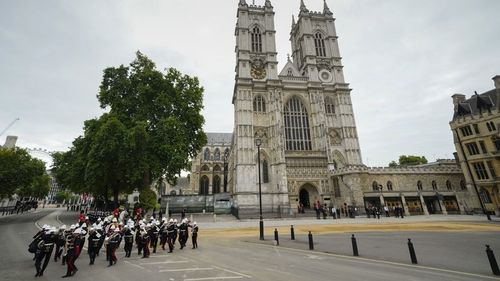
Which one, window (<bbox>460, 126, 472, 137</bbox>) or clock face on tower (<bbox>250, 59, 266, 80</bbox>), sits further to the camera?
clock face on tower (<bbox>250, 59, 266, 80</bbox>)

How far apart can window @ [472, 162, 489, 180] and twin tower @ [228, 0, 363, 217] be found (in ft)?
43.8

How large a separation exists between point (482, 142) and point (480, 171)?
11.6 ft

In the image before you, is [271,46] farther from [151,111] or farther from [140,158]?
[140,158]

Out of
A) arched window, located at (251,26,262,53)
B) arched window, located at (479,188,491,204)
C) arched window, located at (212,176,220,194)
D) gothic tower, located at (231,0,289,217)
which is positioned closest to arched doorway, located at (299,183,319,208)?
gothic tower, located at (231,0,289,217)

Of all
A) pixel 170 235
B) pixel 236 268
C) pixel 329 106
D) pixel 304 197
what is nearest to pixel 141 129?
pixel 170 235

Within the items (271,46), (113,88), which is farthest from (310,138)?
(113,88)

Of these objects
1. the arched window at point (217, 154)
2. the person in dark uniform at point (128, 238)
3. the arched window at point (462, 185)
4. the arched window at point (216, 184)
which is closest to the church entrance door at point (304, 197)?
the arched window at point (462, 185)

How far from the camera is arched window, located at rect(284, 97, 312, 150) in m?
37.8

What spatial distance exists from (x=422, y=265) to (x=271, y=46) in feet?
130

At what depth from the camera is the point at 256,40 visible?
1678 inches

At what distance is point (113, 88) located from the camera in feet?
80.5

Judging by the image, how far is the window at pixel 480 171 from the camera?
92.7 ft

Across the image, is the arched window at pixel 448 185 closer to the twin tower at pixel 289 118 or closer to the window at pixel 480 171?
the window at pixel 480 171

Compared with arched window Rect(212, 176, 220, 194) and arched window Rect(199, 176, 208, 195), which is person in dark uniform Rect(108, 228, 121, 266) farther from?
arched window Rect(212, 176, 220, 194)
